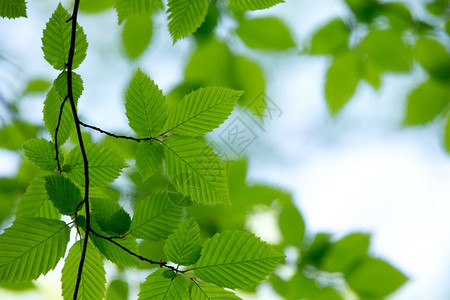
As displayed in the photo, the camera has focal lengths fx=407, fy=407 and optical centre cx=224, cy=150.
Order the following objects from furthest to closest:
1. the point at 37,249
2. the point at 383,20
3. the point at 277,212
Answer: the point at 383,20, the point at 277,212, the point at 37,249

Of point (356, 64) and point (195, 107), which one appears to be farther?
point (356, 64)

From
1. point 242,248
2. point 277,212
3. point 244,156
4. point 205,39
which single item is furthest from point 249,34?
point 242,248

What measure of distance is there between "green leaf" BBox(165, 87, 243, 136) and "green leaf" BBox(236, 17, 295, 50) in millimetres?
633

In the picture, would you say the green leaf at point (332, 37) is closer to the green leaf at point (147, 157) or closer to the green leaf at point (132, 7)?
the green leaf at point (132, 7)

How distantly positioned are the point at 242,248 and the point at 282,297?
2.19 ft

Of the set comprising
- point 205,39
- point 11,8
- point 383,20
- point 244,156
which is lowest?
point 11,8

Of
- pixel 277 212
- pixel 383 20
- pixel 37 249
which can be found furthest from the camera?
pixel 383 20

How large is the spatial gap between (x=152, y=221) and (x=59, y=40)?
281 millimetres

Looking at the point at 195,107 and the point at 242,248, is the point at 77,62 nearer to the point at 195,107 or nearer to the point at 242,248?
the point at 195,107

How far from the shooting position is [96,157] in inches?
24.3

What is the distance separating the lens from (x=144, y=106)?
0.58 meters

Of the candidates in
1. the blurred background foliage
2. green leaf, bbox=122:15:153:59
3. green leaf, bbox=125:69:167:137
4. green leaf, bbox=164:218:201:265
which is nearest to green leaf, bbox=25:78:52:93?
the blurred background foliage

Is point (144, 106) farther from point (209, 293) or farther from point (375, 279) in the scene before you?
point (375, 279)

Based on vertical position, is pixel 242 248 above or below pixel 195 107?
below
